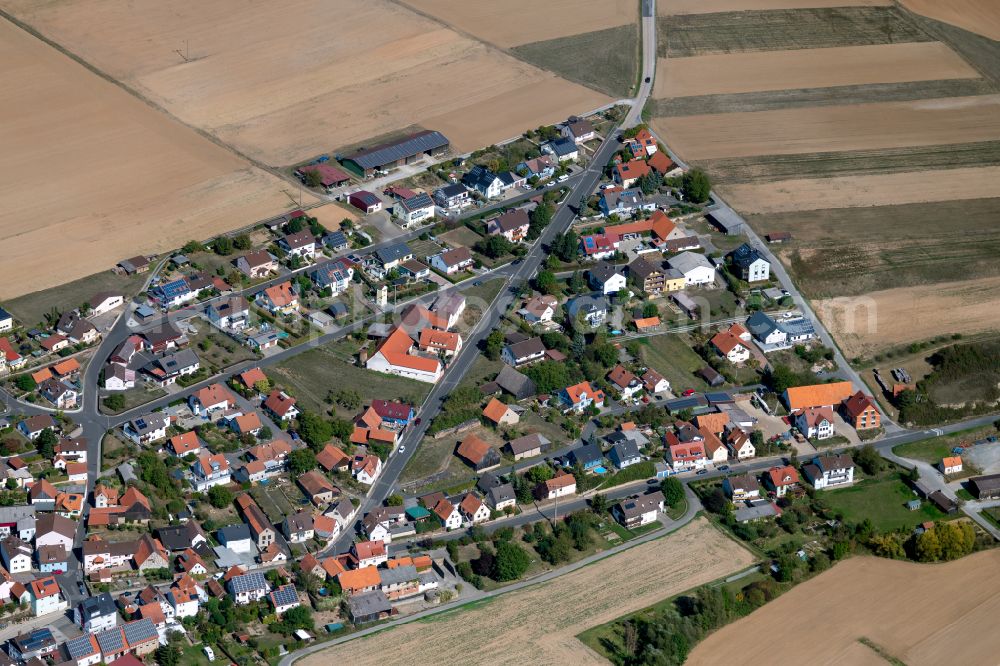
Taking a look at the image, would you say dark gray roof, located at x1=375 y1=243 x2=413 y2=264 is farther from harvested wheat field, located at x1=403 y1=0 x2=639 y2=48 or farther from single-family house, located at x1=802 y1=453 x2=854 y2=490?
harvested wheat field, located at x1=403 y1=0 x2=639 y2=48

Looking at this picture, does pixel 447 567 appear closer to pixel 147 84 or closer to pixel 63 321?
pixel 63 321

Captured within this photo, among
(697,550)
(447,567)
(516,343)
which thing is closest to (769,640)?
(697,550)

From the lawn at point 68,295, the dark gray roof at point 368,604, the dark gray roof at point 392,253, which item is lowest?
the dark gray roof at point 368,604

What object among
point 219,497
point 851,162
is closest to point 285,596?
point 219,497

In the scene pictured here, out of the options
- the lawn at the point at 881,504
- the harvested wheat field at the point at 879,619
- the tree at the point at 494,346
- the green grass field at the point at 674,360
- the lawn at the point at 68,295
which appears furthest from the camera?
the lawn at the point at 68,295

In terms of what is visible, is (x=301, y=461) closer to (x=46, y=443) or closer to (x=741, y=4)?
(x=46, y=443)

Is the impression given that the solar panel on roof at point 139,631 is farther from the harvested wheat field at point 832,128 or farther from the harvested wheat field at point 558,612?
the harvested wheat field at point 832,128

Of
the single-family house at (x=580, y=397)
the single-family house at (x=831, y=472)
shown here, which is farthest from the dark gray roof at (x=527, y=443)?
the single-family house at (x=831, y=472)
